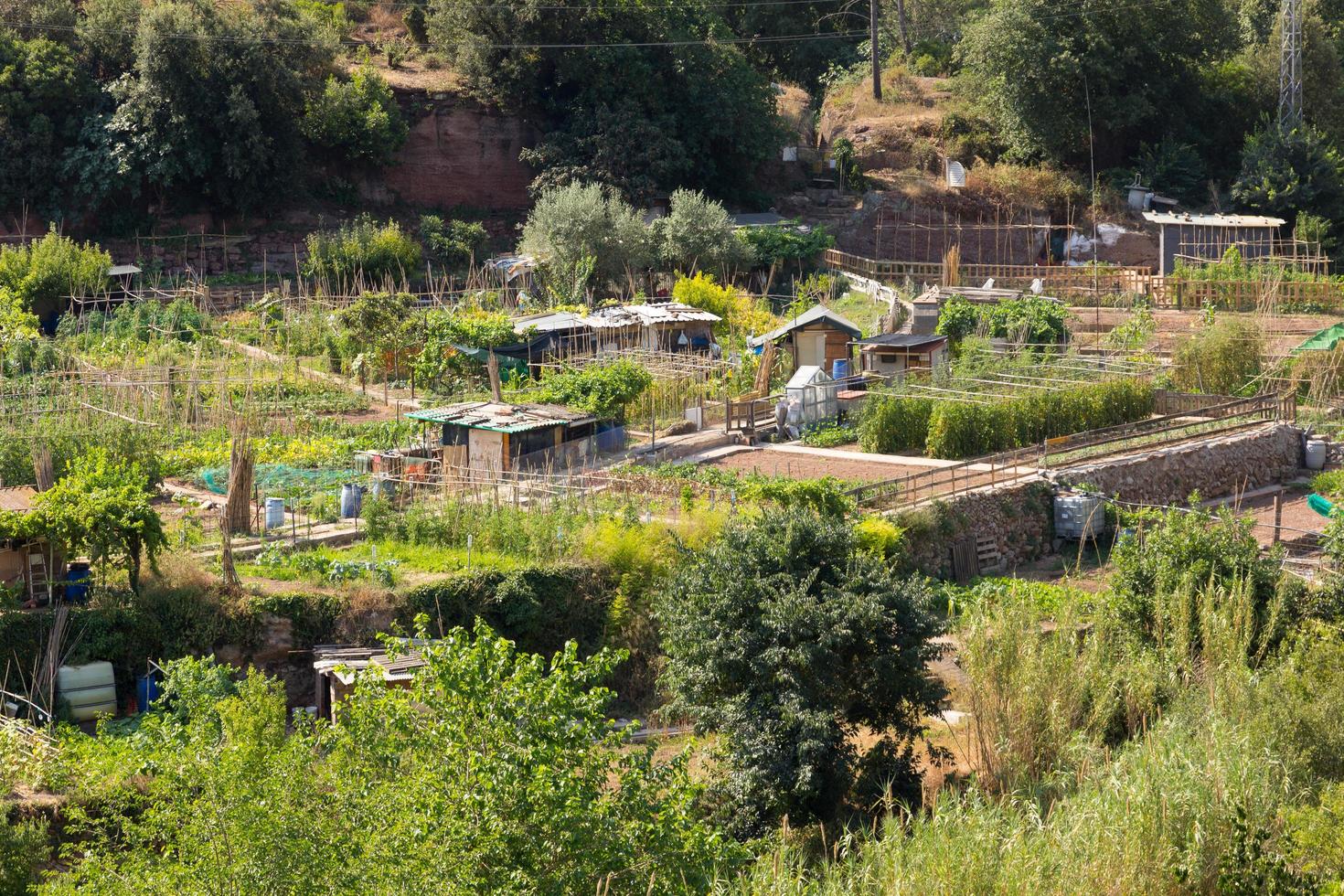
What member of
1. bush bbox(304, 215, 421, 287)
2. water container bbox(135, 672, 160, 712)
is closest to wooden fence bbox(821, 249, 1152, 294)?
bush bbox(304, 215, 421, 287)

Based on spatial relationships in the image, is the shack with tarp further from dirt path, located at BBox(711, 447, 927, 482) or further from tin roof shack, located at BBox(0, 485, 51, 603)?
tin roof shack, located at BBox(0, 485, 51, 603)

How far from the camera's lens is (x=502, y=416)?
74.0 ft

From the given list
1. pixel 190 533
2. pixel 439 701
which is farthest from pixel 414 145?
pixel 439 701

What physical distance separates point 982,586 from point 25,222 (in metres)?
26.7

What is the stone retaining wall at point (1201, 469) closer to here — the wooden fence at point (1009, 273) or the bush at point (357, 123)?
the wooden fence at point (1009, 273)

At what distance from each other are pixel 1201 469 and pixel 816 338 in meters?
7.71

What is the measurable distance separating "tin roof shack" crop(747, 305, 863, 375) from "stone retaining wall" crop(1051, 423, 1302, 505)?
22.1 ft

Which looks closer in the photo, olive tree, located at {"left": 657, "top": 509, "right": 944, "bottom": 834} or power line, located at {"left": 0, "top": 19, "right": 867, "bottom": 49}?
olive tree, located at {"left": 657, "top": 509, "right": 944, "bottom": 834}

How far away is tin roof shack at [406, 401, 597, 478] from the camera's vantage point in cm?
2194

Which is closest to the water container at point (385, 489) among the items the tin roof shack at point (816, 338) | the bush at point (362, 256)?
the tin roof shack at point (816, 338)

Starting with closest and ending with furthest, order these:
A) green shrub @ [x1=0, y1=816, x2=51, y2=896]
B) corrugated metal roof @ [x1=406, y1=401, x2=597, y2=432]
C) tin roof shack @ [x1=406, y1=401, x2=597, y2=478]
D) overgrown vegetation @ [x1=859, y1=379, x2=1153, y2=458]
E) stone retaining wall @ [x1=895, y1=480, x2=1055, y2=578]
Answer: green shrub @ [x1=0, y1=816, x2=51, y2=896] < stone retaining wall @ [x1=895, y1=480, x2=1055, y2=578] < tin roof shack @ [x1=406, y1=401, x2=597, y2=478] < corrugated metal roof @ [x1=406, y1=401, x2=597, y2=432] < overgrown vegetation @ [x1=859, y1=379, x2=1153, y2=458]

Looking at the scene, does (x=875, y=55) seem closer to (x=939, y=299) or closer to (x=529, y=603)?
A: (x=939, y=299)

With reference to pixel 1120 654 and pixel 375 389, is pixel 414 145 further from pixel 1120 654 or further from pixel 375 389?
pixel 1120 654

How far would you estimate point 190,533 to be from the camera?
61.1 ft
